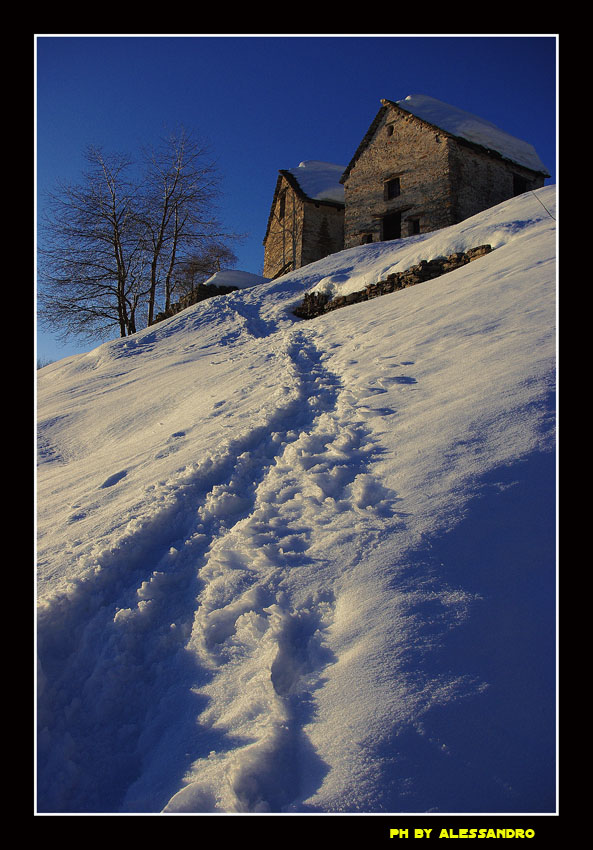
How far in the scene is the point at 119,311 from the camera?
19562 millimetres

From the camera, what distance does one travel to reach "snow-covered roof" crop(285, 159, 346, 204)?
24062mm

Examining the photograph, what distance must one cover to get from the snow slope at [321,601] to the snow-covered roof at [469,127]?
707 inches

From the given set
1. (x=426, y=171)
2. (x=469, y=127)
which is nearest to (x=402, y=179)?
(x=426, y=171)

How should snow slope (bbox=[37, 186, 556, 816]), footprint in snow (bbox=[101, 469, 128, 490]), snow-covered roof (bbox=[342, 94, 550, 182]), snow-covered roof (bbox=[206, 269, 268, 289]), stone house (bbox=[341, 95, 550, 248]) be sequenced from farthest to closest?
snow-covered roof (bbox=[342, 94, 550, 182]) < stone house (bbox=[341, 95, 550, 248]) < snow-covered roof (bbox=[206, 269, 268, 289]) < footprint in snow (bbox=[101, 469, 128, 490]) < snow slope (bbox=[37, 186, 556, 816])

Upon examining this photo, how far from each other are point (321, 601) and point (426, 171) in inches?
811

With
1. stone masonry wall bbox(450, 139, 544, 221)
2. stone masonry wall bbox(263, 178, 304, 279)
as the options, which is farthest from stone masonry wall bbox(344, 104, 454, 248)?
stone masonry wall bbox(263, 178, 304, 279)

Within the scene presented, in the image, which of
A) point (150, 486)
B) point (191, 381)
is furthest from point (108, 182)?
point (150, 486)

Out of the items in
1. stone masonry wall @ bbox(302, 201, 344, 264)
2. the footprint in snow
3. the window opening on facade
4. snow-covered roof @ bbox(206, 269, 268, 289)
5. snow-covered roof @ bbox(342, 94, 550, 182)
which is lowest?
the footprint in snow

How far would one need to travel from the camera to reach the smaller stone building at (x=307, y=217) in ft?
77.3

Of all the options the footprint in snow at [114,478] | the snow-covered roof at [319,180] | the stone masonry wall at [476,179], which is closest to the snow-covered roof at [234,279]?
the stone masonry wall at [476,179]

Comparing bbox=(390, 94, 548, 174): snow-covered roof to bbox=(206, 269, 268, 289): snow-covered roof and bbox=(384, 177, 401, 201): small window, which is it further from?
bbox=(206, 269, 268, 289): snow-covered roof
